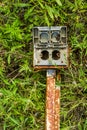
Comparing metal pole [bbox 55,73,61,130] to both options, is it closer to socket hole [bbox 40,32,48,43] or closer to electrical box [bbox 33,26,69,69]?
electrical box [bbox 33,26,69,69]

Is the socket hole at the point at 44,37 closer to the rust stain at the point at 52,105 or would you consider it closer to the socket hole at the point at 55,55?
the socket hole at the point at 55,55

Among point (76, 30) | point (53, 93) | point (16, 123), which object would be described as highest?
point (76, 30)

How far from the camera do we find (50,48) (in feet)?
9.14

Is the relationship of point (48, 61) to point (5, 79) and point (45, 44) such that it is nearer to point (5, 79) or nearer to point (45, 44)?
point (45, 44)

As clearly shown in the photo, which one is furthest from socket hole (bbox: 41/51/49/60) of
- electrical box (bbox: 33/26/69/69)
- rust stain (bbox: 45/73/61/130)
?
rust stain (bbox: 45/73/61/130)

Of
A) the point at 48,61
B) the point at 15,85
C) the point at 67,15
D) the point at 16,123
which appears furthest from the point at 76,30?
the point at 16,123

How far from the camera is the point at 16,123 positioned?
9.21ft

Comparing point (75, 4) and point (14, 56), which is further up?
point (75, 4)

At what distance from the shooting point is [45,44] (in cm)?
279

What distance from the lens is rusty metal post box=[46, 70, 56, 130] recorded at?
9.00ft

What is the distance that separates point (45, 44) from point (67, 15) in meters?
0.26

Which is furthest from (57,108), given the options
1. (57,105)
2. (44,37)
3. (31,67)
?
(44,37)

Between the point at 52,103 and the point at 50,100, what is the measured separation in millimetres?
23

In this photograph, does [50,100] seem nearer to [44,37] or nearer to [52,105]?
[52,105]
